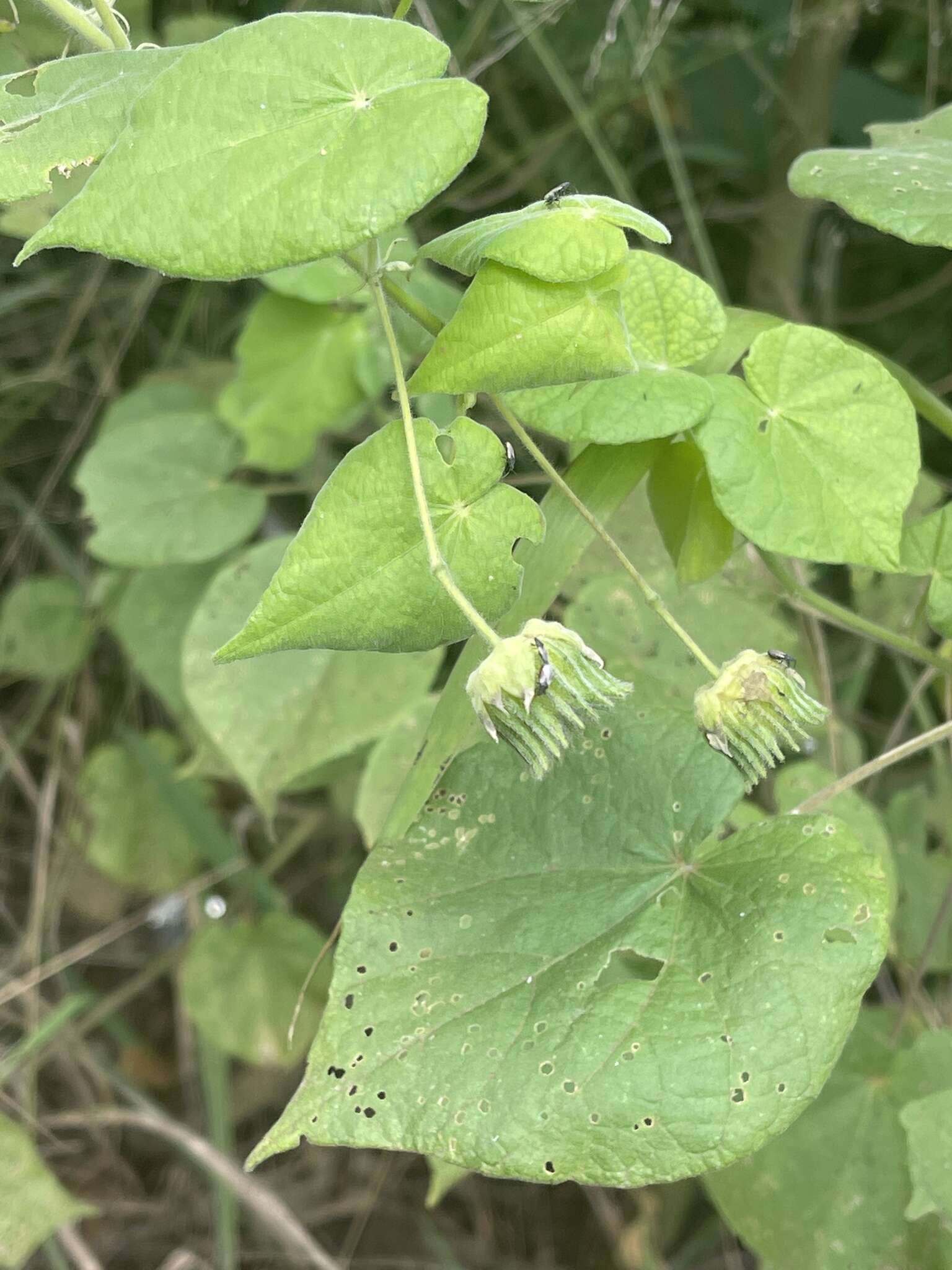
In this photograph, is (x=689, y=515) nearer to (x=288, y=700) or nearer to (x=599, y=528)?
(x=599, y=528)

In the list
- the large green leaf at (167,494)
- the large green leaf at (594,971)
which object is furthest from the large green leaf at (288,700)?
the large green leaf at (594,971)

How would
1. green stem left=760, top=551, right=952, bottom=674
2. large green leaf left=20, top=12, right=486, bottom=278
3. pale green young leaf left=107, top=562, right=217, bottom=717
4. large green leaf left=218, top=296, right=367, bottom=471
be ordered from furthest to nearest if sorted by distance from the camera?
1. pale green young leaf left=107, top=562, right=217, bottom=717
2. large green leaf left=218, top=296, right=367, bottom=471
3. green stem left=760, top=551, right=952, bottom=674
4. large green leaf left=20, top=12, right=486, bottom=278

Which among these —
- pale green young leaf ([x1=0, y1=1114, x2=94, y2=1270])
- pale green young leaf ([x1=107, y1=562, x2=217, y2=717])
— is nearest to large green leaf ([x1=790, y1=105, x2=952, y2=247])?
pale green young leaf ([x1=107, y1=562, x2=217, y2=717])

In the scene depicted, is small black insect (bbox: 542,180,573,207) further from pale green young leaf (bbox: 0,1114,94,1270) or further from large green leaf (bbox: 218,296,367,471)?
pale green young leaf (bbox: 0,1114,94,1270)

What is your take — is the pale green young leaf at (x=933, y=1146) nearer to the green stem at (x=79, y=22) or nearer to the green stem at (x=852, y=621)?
the green stem at (x=852, y=621)

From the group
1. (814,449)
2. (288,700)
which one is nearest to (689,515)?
(814,449)

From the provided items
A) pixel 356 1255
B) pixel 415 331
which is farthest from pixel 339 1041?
pixel 356 1255
